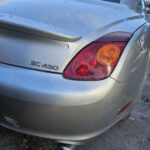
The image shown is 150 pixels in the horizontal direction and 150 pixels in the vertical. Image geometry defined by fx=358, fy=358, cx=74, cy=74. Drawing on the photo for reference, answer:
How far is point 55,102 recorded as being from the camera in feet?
7.47

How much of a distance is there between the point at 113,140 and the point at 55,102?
117cm

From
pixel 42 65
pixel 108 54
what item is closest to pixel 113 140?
pixel 108 54

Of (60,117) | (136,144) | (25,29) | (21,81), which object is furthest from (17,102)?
(136,144)

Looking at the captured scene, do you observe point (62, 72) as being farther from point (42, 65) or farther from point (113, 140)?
point (113, 140)

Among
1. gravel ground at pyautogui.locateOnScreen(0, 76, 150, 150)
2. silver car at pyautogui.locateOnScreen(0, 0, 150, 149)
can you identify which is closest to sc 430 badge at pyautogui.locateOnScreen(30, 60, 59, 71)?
silver car at pyautogui.locateOnScreen(0, 0, 150, 149)

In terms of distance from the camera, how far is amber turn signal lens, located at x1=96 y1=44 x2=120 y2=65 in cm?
241

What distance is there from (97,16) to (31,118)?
92 centimetres

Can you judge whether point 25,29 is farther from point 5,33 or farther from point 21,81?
point 21,81

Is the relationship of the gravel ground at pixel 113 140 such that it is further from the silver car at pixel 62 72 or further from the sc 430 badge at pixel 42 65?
the sc 430 badge at pixel 42 65

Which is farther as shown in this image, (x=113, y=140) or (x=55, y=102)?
(x=113, y=140)

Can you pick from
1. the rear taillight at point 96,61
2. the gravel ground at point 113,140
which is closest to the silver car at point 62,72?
the rear taillight at point 96,61

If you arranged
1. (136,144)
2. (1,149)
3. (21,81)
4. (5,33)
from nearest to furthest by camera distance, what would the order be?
(21,81)
(5,33)
(1,149)
(136,144)

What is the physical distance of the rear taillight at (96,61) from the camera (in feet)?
7.75

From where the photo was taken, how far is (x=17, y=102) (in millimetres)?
2344
